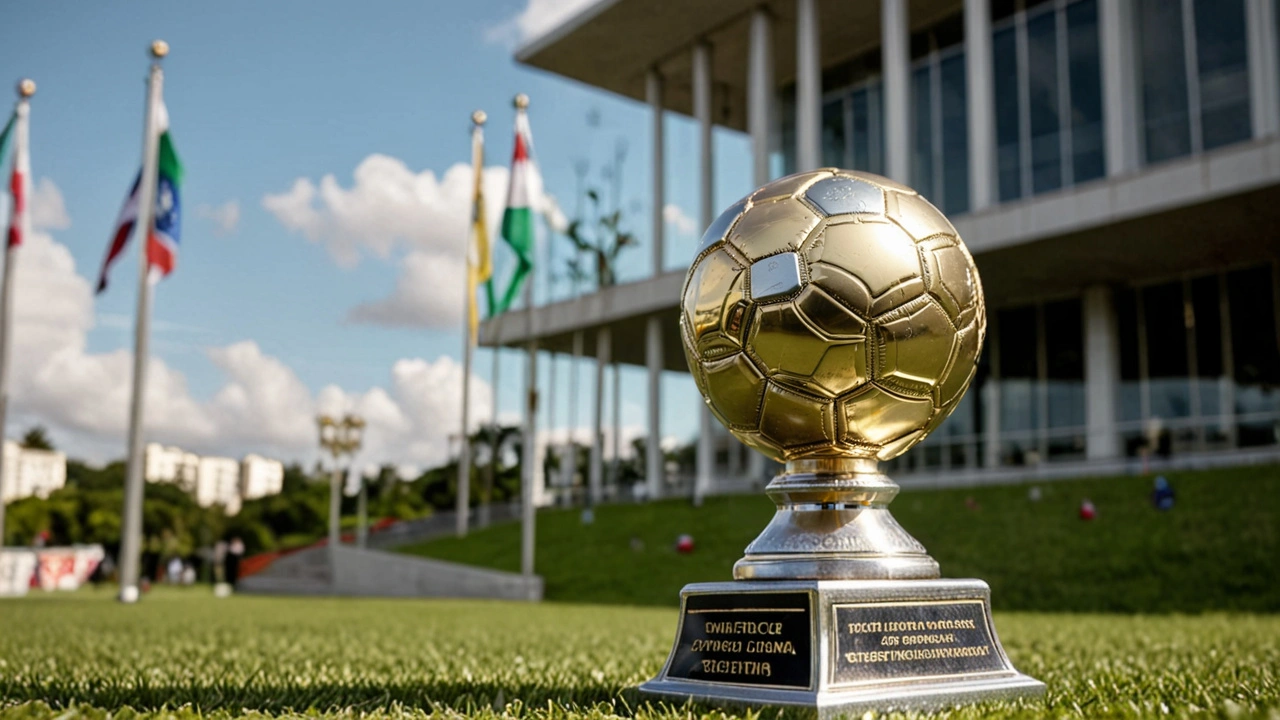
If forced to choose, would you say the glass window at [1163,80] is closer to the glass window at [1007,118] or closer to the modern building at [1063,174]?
the modern building at [1063,174]

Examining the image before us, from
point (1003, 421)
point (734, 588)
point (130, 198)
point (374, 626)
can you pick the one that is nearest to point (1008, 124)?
point (1003, 421)

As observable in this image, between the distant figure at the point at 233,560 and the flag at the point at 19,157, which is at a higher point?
the flag at the point at 19,157

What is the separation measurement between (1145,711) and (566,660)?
12.5 ft

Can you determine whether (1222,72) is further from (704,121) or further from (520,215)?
(520,215)

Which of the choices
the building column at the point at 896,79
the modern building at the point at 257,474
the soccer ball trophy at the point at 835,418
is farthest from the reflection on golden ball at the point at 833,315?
the modern building at the point at 257,474

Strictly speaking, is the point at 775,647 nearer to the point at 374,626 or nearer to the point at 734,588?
the point at 734,588

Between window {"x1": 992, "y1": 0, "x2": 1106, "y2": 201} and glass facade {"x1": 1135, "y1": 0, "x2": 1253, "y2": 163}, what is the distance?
4.15 ft

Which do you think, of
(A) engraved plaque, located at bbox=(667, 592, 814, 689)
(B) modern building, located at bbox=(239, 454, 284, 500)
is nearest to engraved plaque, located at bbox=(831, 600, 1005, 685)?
(A) engraved plaque, located at bbox=(667, 592, 814, 689)

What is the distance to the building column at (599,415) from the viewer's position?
40312 mm

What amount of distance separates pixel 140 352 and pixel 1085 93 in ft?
74.9

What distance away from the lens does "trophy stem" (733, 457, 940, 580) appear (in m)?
3.86

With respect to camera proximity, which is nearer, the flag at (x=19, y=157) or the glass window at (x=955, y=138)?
the flag at (x=19, y=157)

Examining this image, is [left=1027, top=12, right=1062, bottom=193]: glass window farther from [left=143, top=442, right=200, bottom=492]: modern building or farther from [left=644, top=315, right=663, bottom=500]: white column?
[left=143, top=442, right=200, bottom=492]: modern building

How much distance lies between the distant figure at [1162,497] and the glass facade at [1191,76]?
1049cm
